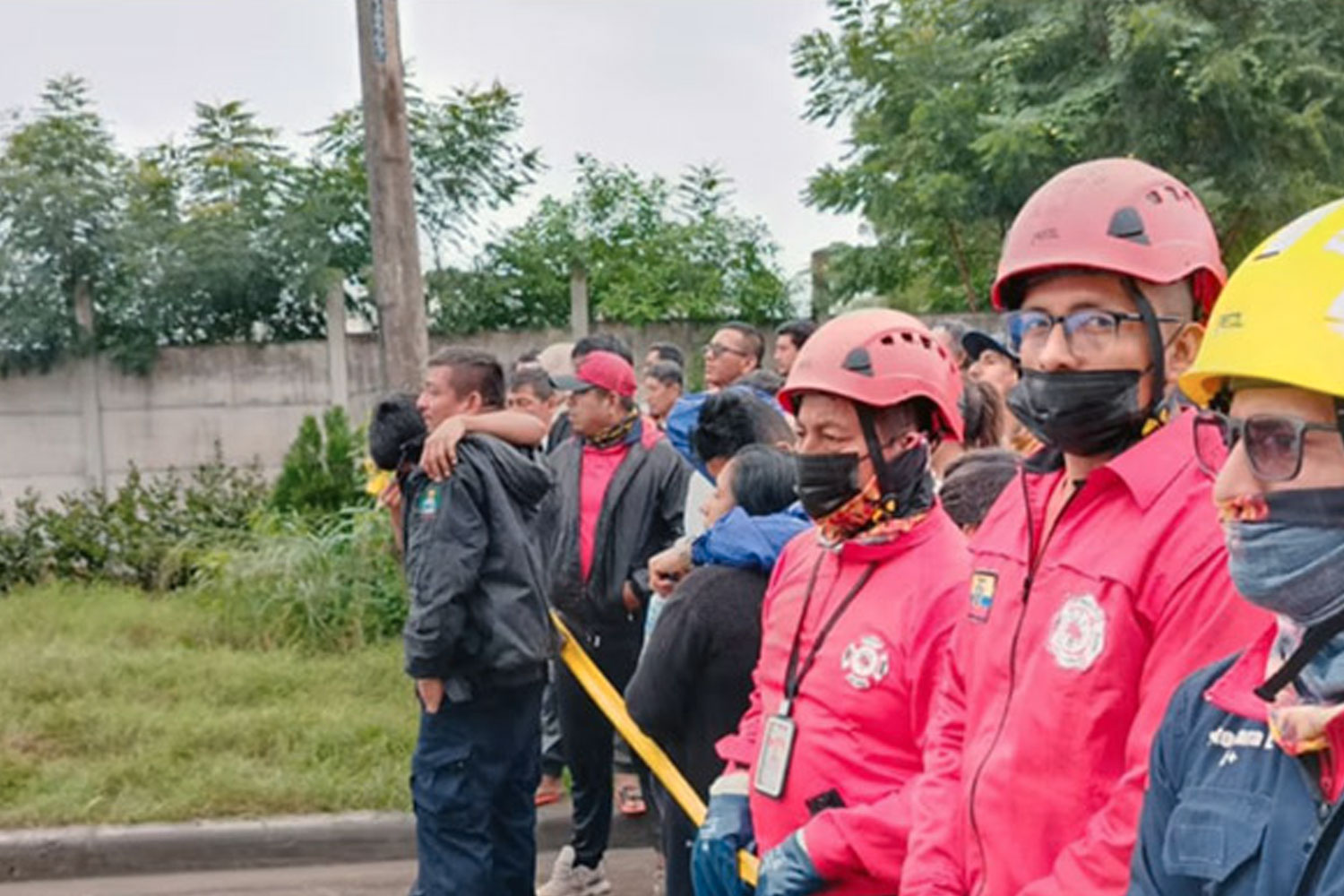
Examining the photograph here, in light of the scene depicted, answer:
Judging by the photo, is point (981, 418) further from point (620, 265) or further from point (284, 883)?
point (620, 265)

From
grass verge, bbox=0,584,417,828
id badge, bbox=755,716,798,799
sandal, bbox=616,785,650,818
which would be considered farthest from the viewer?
sandal, bbox=616,785,650,818

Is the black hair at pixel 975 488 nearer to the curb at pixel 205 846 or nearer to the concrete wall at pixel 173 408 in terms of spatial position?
the curb at pixel 205 846

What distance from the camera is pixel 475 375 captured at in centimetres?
531

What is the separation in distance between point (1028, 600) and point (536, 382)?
5277mm

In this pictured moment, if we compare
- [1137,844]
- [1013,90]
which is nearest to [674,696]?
[1137,844]

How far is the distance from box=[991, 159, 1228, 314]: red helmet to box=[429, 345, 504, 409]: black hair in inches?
120

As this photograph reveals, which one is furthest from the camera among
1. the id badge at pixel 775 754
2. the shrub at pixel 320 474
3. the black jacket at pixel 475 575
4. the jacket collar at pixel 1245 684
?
the shrub at pixel 320 474

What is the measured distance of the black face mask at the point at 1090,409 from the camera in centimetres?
238

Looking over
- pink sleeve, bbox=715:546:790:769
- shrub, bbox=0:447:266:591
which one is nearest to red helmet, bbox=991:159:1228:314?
pink sleeve, bbox=715:546:790:769

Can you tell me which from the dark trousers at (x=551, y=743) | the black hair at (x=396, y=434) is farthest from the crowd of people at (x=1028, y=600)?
the dark trousers at (x=551, y=743)

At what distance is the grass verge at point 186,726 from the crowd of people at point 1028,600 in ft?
6.72

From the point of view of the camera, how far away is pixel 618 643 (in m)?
6.36

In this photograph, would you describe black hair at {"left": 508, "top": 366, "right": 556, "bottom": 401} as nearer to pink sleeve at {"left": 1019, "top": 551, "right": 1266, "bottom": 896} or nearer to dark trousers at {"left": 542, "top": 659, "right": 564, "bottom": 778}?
dark trousers at {"left": 542, "top": 659, "right": 564, "bottom": 778}

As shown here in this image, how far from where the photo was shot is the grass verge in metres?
6.64
